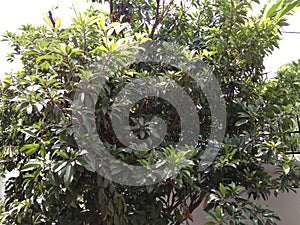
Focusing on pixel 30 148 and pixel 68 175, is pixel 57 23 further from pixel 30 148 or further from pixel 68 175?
pixel 68 175

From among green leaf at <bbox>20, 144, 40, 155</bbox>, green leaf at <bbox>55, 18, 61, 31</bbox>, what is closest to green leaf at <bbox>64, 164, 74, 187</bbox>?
green leaf at <bbox>20, 144, 40, 155</bbox>

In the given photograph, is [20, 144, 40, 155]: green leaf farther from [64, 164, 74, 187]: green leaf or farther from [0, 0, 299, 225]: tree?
[64, 164, 74, 187]: green leaf

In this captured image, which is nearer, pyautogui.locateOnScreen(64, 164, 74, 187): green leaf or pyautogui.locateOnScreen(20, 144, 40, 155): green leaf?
pyautogui.locateOnScreen(64, 164, 74, 187): green leaf

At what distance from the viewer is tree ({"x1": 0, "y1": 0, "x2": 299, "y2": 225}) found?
157 centimetres

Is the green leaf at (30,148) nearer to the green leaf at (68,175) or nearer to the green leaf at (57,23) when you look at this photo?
the green leaf at (68,175)

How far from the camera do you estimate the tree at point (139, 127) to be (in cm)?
157

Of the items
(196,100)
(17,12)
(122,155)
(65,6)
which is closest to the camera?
(122,155)

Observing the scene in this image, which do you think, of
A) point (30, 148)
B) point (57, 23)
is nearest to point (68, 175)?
point (30, 148)

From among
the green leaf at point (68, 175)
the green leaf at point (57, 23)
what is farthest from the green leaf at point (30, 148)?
the green leaf at point (57, 23)

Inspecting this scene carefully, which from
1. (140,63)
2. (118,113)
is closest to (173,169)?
(118,113)

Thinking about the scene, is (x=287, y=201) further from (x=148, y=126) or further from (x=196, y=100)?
(x=148, y=126)

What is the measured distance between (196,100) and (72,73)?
712 millimetres

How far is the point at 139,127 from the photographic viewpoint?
70.1 inches

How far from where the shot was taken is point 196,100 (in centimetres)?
198
